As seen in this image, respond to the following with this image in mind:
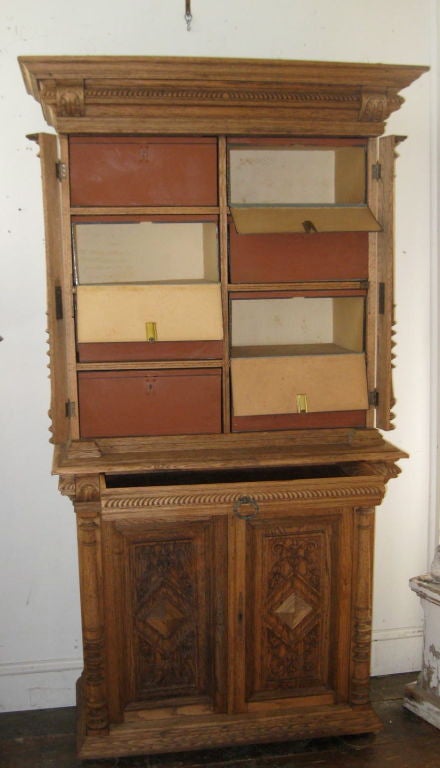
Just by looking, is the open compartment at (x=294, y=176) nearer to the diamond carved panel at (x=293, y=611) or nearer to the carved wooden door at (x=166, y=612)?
the carved wooden door at (x=166, y=612)

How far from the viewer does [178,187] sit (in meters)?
2.22

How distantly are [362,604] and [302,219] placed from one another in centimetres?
122

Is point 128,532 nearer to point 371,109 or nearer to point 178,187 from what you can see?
point 178,187

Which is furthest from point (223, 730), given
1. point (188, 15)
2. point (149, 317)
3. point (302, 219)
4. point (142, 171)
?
point (188, 15)

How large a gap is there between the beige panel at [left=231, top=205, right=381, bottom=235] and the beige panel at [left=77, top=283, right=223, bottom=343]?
0.23 metres

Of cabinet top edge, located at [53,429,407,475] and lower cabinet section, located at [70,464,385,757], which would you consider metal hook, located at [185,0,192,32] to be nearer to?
cabinet top edge, located at [53,429,407,475]

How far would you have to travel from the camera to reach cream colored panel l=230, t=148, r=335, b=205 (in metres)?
2.63

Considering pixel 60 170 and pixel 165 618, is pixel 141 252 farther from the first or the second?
pixel 165 618

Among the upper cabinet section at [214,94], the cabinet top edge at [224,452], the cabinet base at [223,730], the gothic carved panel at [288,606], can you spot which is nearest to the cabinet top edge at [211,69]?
the upper cabinet section at [214,94]

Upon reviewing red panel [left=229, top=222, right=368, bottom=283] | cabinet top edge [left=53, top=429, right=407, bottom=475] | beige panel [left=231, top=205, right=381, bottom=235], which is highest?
beige panel [left=231, top=205, right=381, bottom=235]

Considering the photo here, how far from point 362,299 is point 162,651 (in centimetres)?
129

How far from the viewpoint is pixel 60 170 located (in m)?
2.18

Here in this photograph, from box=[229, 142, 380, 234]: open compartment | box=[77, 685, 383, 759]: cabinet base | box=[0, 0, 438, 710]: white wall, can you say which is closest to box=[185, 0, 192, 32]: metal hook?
box=[0, 0, 438, 710]: white wall

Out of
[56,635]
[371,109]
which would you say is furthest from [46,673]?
[371,109]
